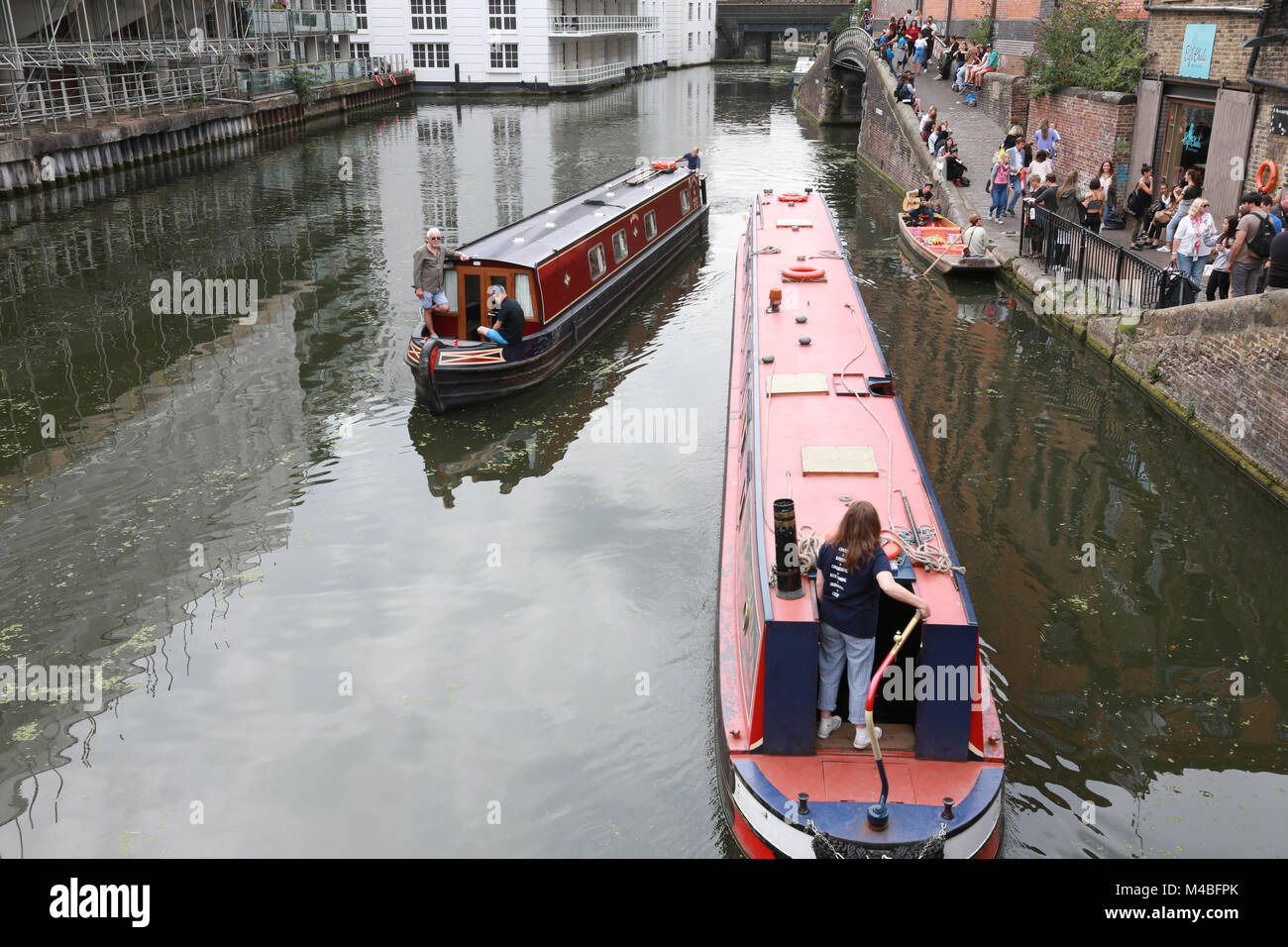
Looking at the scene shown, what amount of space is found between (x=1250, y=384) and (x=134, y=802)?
11.0m

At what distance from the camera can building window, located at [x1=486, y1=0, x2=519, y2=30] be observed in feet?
176

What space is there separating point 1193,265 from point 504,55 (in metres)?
47.2

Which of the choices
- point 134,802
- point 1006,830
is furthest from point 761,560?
point 134,802

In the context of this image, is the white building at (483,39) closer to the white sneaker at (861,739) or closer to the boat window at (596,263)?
the boat window at (596,263)

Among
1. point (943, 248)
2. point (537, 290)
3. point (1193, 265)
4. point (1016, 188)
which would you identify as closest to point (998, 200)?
point (1016, 188)

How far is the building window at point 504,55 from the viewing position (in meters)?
54.5

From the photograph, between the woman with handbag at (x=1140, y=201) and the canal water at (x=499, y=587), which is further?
the woman with handbag at (x=1140, y=201)

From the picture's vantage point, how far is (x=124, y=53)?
108ft

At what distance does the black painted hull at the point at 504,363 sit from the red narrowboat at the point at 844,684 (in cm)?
552

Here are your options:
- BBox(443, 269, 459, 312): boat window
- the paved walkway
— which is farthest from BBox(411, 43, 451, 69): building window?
BBox(443, 269, 459, 312): boat window

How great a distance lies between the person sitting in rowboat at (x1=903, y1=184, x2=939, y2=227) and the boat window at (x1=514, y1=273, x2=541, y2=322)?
10.9 metres

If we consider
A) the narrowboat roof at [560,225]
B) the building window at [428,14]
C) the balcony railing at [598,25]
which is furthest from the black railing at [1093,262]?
the building window at [428,14]

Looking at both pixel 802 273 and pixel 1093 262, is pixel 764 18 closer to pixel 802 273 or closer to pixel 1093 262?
pixel 1093 262

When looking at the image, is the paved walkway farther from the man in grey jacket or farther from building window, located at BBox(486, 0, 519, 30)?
building window, located at BBox(486, 0, 519, 30)
